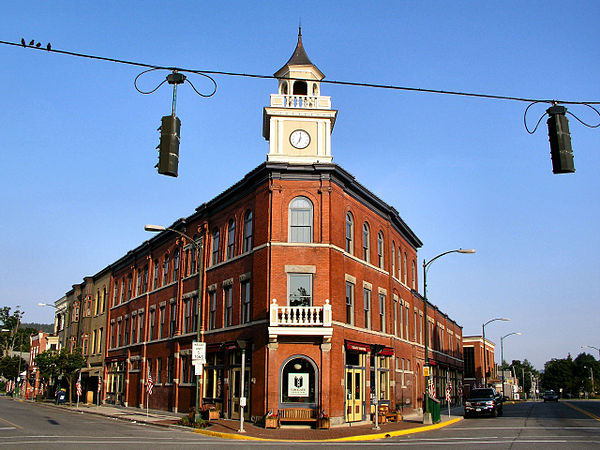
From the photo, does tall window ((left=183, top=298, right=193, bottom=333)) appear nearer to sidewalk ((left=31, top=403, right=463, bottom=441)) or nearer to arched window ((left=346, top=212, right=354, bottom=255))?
sidewalk ((left=31, top=403, right=463, bottom=441))

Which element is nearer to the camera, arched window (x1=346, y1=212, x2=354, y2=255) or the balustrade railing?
the balustrade railing

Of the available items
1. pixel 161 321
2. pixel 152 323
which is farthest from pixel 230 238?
pixel 152 323

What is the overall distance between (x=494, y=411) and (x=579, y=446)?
20505 mm

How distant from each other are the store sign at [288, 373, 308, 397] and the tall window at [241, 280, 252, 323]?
445 centimetres

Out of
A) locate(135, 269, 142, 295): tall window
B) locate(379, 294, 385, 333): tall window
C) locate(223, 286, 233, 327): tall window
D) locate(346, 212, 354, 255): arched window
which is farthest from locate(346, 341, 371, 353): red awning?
locate(135, 269, 142, 295): tall window

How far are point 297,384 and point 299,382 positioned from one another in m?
0.13

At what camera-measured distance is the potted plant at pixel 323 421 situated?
26.6 meters

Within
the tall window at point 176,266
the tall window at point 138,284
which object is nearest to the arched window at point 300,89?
the tall window at point 176,266

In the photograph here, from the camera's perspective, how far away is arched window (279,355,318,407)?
27422mm

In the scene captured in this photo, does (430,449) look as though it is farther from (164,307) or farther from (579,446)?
(164,307)

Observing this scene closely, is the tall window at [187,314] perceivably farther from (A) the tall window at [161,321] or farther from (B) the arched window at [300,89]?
(B) the arched window at [300,89]

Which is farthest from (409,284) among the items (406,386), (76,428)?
(76,428)

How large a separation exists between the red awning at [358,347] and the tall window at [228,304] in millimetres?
6934

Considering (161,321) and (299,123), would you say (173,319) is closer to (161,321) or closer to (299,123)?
(161,321)
